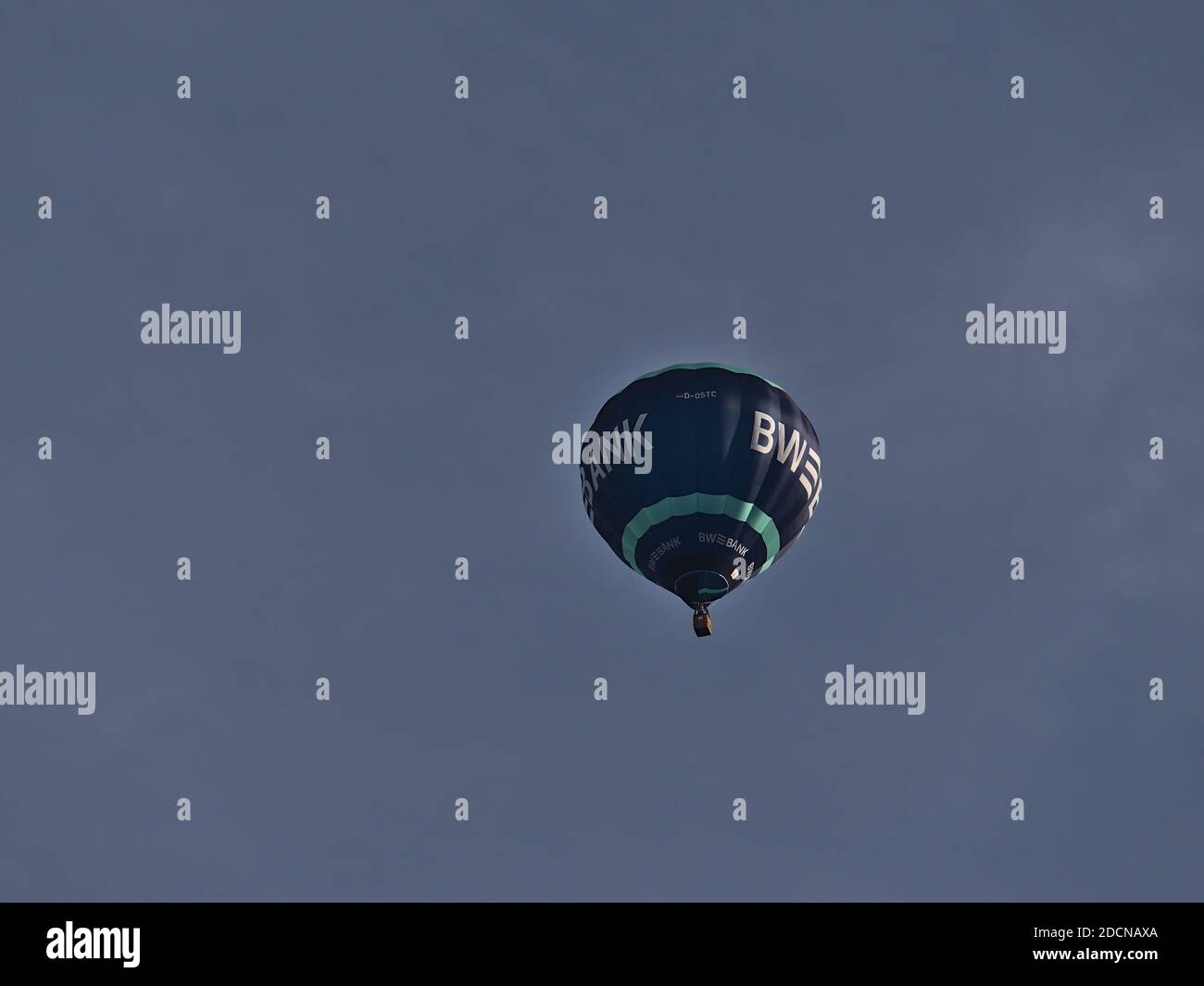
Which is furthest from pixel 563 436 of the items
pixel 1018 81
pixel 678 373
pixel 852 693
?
pixel 1018 81

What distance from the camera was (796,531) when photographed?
150 feet

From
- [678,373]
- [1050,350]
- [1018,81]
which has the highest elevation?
[1018,81]

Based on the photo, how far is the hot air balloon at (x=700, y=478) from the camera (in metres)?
44.1
